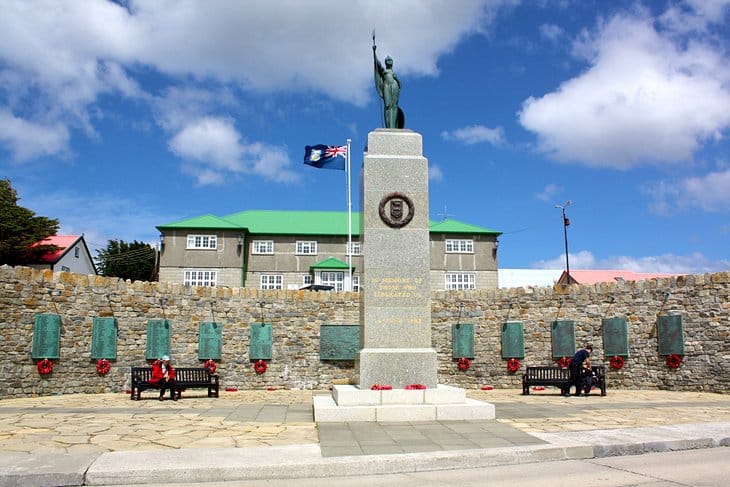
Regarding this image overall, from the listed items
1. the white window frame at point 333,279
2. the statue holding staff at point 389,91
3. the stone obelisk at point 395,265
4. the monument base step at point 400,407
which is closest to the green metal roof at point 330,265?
the white window frame at point 333,279

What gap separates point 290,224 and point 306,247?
93.6 inches

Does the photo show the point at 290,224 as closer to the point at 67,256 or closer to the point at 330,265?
the point at 330,265

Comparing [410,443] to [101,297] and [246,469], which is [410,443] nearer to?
[246,469]

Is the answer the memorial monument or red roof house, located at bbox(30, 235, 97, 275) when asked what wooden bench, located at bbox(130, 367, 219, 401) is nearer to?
the memorial monument

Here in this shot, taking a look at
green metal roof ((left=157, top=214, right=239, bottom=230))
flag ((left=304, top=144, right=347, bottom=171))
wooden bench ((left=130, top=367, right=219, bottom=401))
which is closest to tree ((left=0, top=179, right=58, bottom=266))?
green metal roof ((left=157, top=214, right=239, bottom=230))

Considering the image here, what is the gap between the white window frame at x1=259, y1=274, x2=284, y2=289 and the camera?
4088 centimetres

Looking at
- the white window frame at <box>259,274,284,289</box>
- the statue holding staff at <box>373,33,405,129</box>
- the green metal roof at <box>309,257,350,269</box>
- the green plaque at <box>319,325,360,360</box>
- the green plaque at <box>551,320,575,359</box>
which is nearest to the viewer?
the statue holding staff at <box>373,33,405,129</box>

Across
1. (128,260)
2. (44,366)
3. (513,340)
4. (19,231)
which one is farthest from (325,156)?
(128,260)

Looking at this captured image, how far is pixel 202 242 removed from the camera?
130 feet

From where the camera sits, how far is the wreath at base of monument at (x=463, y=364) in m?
17.9

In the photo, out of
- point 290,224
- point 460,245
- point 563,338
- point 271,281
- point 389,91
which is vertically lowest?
point 563,338

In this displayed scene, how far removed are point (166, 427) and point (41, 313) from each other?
784 centimetres

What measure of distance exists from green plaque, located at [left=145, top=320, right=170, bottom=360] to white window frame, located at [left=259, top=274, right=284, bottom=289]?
955 inches

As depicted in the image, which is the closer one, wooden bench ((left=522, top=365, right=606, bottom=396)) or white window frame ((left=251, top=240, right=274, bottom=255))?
wooden bench ((left=522, top=365, right=606, bottom=396))
